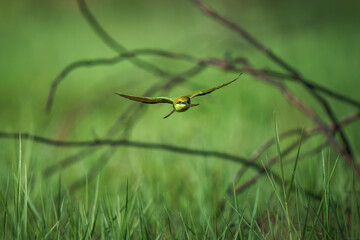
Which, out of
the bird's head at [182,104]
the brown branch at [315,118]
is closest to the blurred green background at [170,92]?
the brown branch at [315,118]

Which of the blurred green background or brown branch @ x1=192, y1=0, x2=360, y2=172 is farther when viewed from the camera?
the blurred green background

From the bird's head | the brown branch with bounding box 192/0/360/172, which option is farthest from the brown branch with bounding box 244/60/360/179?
the bird's head

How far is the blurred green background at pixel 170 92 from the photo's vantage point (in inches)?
31.8

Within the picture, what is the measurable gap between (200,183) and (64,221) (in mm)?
256

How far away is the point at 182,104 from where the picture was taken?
0.22 metres

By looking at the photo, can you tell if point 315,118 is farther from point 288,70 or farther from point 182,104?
point 182,104

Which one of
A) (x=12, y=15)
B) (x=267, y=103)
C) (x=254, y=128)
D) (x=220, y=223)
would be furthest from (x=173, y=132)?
(x=12, y=15)

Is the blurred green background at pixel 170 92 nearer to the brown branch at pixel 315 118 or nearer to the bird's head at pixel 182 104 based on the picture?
the brown branch at pixel 315 118

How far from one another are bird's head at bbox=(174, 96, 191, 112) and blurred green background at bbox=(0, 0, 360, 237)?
0.61ft

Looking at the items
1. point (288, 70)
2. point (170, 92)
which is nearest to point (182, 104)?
point (288, 70)

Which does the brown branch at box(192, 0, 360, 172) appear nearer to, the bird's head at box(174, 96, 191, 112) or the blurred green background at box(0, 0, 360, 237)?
the blurred green background at box(0, 0, 360, 237)

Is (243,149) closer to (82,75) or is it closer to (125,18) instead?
(82,75)

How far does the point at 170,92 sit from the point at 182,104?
1.60 metres

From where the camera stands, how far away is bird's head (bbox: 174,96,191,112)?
0.73 feet
